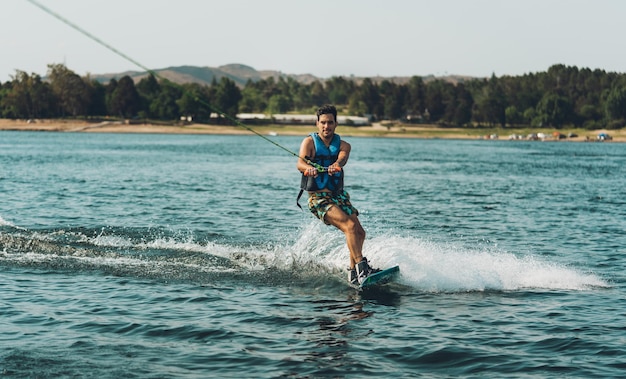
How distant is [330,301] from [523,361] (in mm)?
3731

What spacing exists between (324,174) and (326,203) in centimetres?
48

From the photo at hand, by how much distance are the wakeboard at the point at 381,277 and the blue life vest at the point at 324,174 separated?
5.05 feet

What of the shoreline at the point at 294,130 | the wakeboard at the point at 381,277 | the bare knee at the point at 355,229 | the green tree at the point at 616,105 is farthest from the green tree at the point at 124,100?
the bare knee at the point at 355,229

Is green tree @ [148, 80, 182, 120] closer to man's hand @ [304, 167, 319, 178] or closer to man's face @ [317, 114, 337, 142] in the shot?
man's face @ [317, 114, 337, 142]

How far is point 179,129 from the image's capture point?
16875 cm

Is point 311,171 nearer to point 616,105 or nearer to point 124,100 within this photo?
point 124,100

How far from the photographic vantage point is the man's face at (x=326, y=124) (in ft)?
40.9

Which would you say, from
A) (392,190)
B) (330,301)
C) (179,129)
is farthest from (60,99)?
(330,301)

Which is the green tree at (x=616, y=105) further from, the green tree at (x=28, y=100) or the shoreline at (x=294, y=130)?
the green tree at (x=28, y=100)

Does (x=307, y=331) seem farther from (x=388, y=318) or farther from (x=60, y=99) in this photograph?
(x=60, y=99)

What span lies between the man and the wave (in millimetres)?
1445

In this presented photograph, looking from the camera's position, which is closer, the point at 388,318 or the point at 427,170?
the point at 388,318

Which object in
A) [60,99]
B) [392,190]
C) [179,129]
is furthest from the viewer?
[60,99]

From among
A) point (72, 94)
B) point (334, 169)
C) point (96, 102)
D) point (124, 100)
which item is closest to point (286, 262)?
point (334, 169)
